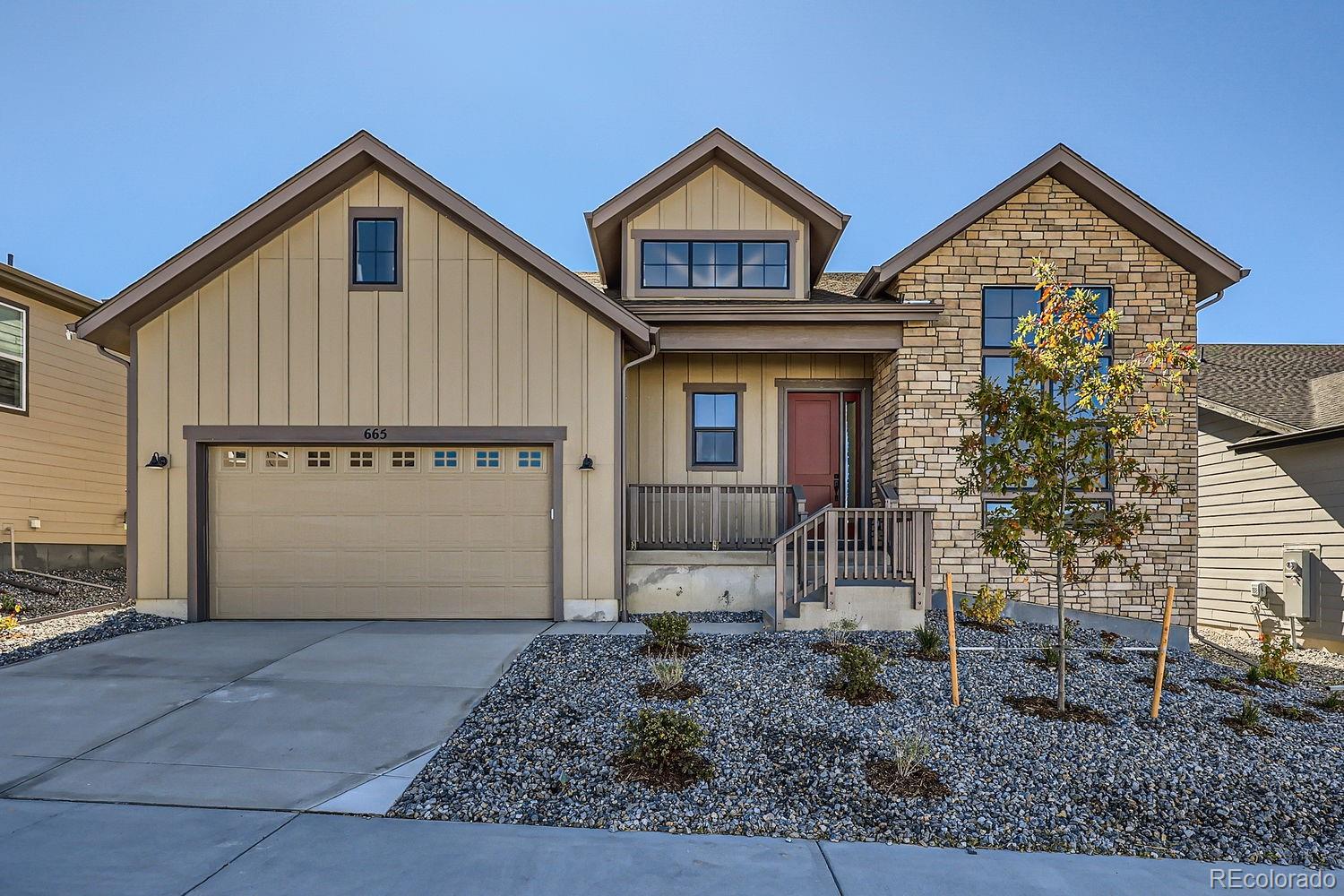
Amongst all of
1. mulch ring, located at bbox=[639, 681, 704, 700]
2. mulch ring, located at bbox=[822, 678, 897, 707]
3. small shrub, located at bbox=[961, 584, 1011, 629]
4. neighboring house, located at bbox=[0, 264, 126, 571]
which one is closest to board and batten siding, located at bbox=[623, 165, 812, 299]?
small shrub, located at bbox=[961, 584, 1011, 629]

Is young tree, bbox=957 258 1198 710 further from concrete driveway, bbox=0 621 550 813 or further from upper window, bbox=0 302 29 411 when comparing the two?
upper window, bbox=0 302 29 411

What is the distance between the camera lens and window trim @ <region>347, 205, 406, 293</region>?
9430 millimetres

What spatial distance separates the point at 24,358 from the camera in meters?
12.4

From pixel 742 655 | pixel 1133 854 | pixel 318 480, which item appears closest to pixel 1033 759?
pixel 1133 854

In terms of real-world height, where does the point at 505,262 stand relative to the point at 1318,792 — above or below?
above

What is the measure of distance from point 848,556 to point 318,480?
7.01 meters

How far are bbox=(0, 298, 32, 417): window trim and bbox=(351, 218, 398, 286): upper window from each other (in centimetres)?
711

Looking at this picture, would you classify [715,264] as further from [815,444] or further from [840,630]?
[840,630]

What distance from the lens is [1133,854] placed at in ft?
13.3

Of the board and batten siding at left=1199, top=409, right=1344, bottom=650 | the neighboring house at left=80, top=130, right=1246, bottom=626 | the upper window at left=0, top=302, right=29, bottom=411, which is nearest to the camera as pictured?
the neighboring house at left=80, top=130, right=1246, bottom=626

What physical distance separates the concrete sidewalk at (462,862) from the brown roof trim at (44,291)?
1124 centimetres

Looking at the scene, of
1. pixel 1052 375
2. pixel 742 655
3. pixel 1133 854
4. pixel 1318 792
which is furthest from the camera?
pixel 742 655

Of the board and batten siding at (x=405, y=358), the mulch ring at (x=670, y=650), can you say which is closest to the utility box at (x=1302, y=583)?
the mulch ring at (x=670, y=650)

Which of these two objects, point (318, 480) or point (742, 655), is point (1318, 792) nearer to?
point (742, 655)
